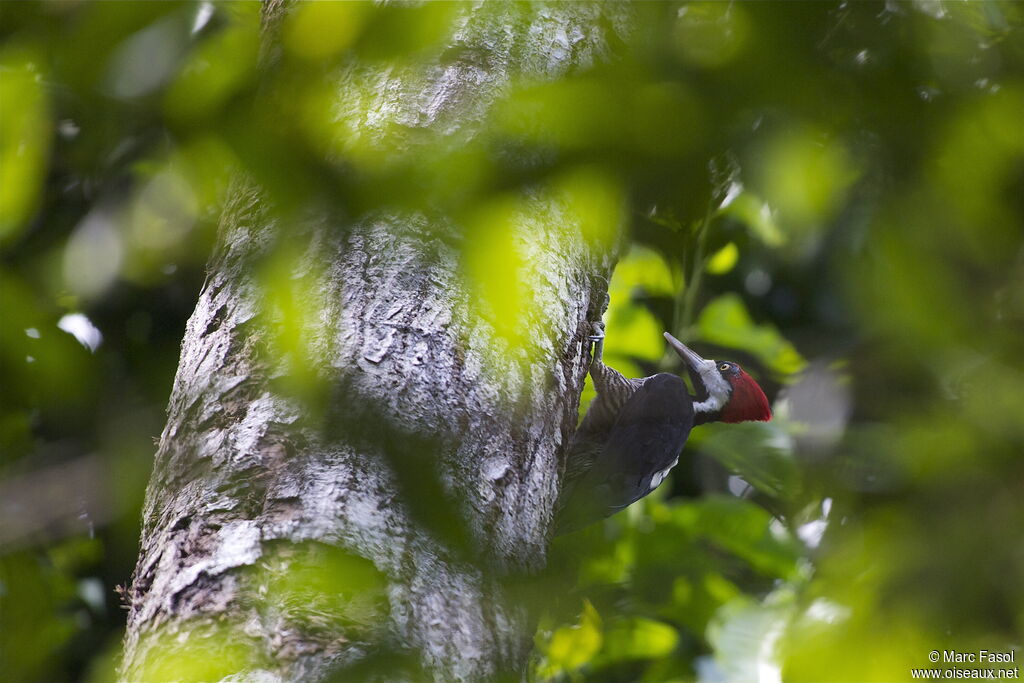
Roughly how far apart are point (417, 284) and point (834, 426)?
29.4 inches

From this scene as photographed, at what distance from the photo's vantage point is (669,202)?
2.89 ft

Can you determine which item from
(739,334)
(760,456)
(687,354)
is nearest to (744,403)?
(687,354)

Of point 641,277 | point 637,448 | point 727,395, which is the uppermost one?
point 641,277

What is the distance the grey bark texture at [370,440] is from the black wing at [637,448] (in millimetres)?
1172

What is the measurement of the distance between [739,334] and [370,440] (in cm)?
169

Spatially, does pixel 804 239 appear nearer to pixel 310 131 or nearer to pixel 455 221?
pixel 455 221

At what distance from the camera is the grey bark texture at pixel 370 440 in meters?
0.72

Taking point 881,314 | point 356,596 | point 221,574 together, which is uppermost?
point 881,314

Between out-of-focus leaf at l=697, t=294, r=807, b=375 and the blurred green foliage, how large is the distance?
0.63 meters

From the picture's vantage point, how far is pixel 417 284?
1208 millimetres

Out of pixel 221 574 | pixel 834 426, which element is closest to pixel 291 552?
pixel 221 574

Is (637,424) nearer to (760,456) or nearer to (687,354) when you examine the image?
(687,354)

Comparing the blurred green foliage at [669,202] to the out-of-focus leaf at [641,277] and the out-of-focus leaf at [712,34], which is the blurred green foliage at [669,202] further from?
the out-of-focus leaf at [641,277]

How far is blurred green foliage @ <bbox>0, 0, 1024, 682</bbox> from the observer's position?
2.17 ft
